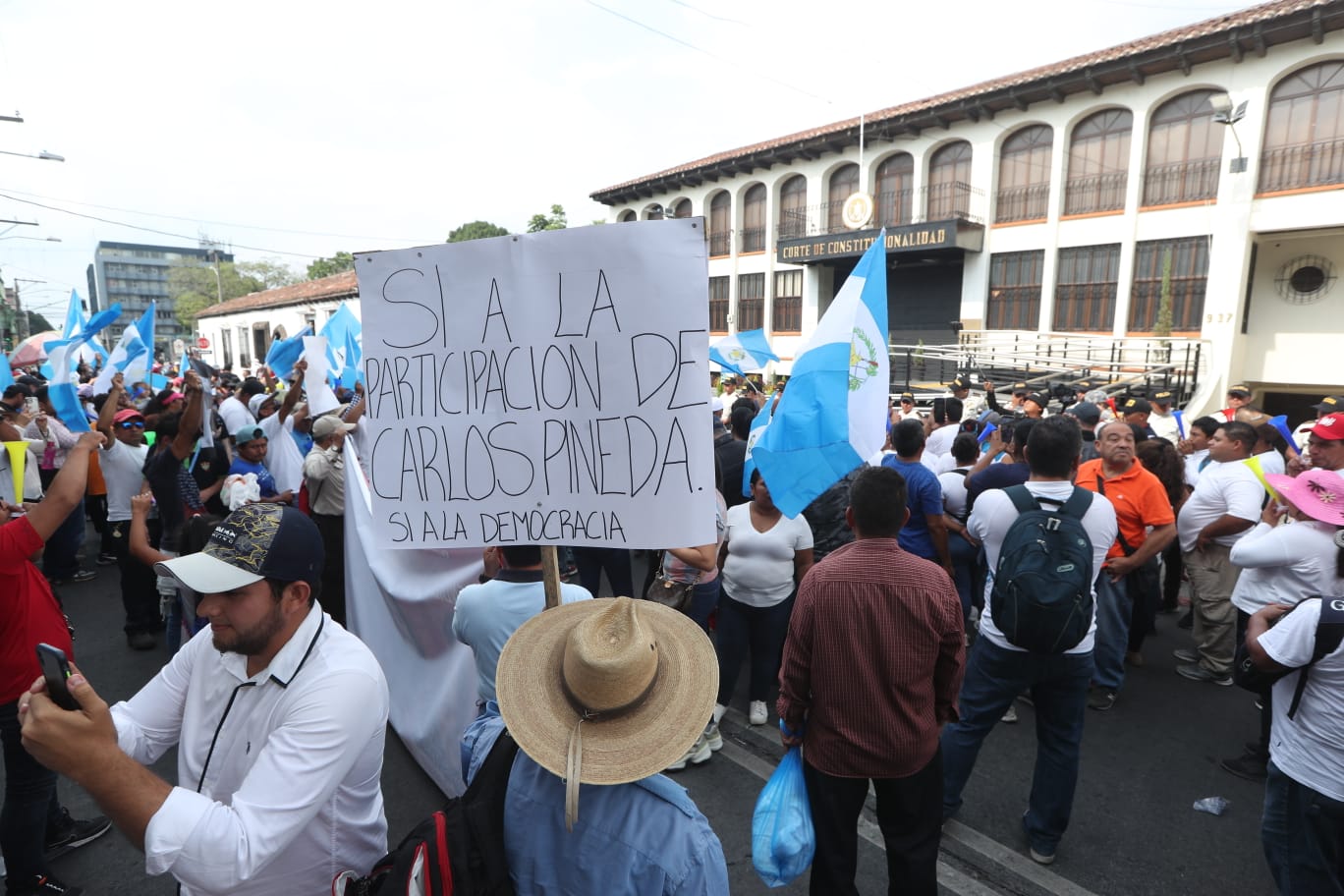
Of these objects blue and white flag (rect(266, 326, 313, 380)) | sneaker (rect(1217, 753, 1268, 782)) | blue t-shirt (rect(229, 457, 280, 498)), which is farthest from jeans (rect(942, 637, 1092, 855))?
blue and white flag (rect(266, 326, 313, 380))

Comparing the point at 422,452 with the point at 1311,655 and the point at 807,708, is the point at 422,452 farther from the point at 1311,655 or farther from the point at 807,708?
the point at 1311,655

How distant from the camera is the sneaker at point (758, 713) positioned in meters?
4.41

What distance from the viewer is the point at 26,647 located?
2723 mm

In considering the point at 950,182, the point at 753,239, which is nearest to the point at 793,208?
the point at 753,239

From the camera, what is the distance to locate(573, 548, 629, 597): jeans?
17.3ft

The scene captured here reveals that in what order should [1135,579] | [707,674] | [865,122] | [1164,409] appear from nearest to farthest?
1. [707,674]
2. [1135,579]
3. [1164,409]
4. [865,122]

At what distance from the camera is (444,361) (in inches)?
78.6

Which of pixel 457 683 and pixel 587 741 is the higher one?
pixel 587 741

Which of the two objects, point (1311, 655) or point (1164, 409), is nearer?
point (1311, 655)

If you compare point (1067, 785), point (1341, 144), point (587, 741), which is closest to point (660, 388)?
point (587, 741)

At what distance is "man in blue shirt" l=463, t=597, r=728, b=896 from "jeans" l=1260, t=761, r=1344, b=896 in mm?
2109

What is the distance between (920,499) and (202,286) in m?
85.1

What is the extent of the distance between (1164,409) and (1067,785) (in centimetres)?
799

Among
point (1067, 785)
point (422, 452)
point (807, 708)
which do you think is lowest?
point (1067, 785)
